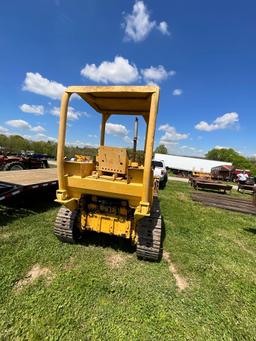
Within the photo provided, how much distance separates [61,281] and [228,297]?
252 cm

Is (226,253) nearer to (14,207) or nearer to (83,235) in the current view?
(83,235)

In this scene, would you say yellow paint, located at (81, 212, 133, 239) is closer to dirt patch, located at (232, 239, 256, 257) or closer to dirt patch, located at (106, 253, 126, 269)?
dirt patch, located at (106, 253, 126, 269)

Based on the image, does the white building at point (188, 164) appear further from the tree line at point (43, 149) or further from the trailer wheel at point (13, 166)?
the trailer wheel at point (13, 166)

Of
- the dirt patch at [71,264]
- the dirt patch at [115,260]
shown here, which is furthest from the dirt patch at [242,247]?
the dirt patch at [71,264]

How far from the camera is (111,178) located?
11.9 ft

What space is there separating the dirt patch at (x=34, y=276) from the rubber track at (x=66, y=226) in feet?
2.58

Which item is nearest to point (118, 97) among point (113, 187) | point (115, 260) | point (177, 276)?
point (113, 187)

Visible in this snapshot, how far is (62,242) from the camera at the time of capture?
4328mm

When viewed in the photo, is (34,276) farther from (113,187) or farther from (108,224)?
(113,187)

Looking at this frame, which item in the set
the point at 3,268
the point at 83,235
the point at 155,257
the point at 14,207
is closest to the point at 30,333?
the point at 3,268

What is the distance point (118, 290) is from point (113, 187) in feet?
4.95

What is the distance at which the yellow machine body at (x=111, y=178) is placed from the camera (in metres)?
3.22

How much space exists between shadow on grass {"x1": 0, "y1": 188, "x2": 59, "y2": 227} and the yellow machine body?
241cm

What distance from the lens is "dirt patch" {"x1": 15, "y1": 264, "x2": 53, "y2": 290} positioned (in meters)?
3.00
